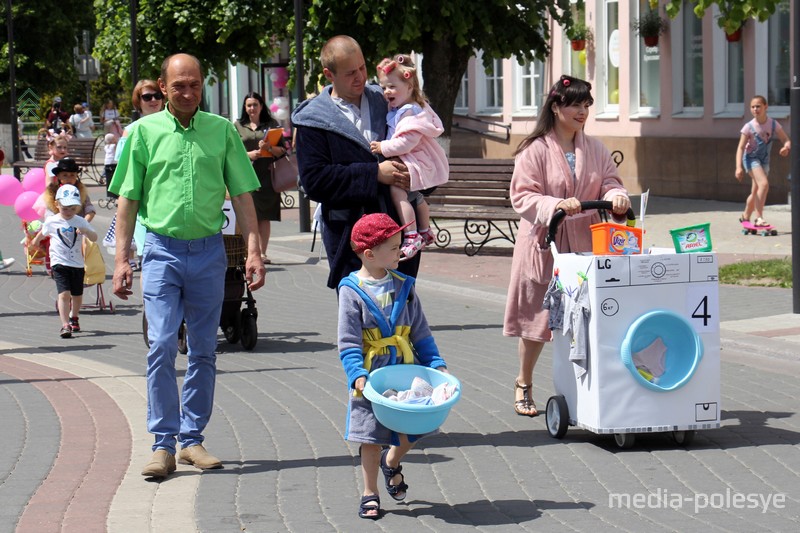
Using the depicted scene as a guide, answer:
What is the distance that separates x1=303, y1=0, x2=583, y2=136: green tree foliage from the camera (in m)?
22.3

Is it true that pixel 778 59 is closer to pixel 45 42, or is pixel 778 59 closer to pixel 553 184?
pixel 553 184

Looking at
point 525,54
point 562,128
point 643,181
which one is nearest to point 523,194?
point 562,128

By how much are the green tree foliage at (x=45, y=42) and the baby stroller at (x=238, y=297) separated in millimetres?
42772

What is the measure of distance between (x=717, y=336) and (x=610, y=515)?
1.64m

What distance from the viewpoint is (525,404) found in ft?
26.6

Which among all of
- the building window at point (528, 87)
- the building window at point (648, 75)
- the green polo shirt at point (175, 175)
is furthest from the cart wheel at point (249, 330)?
the building window at point (528, 87)

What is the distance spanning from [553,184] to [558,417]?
4.06ft

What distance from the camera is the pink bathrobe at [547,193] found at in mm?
7664

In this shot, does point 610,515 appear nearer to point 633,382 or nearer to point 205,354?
point 633,382

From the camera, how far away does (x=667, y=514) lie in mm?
5895

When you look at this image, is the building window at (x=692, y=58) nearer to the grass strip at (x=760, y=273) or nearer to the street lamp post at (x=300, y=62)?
the street lamp post at (x=300, y=62)

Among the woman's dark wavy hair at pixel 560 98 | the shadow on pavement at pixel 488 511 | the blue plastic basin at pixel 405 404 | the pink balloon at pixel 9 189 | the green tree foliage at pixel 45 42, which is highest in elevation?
the green tree foliage at pixel 45 42

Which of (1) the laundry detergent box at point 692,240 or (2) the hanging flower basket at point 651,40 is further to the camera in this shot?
(2) the hanging flower basket at point 651,40

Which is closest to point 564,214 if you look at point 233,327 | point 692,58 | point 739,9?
point 233,327
